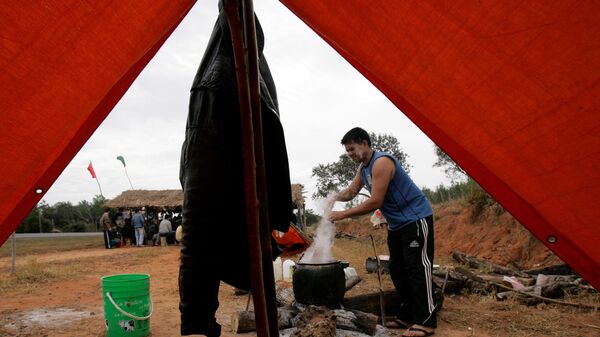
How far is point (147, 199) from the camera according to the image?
24.5 meters

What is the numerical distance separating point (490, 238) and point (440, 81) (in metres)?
12.5

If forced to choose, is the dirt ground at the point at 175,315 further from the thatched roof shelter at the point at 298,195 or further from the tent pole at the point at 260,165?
the thatched roof shelter at the point at 298,195

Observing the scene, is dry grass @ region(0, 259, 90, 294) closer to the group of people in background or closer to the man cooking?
the man cooking

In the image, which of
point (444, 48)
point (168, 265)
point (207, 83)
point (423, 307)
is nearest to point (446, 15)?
point (444, 48)

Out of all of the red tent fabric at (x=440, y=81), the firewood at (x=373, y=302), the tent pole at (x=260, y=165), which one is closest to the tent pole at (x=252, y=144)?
the tent pole at (x=260, y=165)

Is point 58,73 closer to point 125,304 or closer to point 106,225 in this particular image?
point 125,304

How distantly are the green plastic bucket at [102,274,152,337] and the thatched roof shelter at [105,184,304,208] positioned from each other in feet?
63.3

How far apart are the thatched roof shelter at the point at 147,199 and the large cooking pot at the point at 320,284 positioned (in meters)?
19.7

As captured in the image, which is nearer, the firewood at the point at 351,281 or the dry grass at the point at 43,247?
the firewood at the point at 351,281

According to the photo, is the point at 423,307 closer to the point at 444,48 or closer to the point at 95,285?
the point at 444,48

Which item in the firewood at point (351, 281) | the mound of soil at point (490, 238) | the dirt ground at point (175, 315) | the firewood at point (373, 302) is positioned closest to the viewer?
the dirt ground at point (175, 315)

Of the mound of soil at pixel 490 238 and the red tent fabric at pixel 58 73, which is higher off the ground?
the red tent fabric at pixel 58 73

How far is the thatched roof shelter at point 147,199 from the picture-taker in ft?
77.4

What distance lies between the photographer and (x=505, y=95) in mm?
1490
